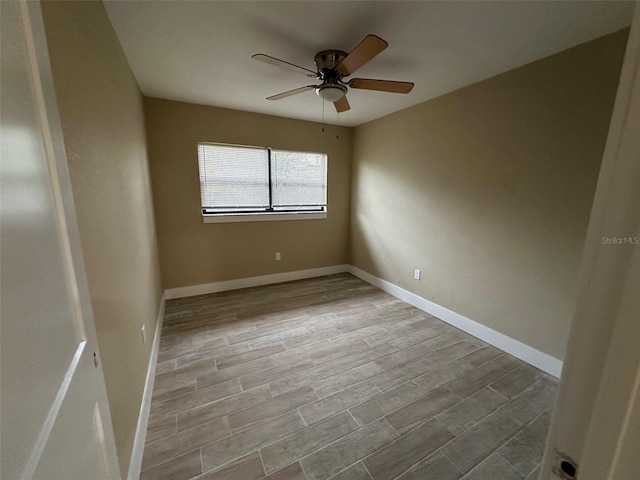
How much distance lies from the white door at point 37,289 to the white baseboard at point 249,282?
2864 mm

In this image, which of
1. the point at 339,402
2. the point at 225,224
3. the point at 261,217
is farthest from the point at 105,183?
the point at 261,217

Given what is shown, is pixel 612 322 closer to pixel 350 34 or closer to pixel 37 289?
pixel 37 289

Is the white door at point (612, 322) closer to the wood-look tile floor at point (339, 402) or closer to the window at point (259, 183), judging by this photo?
the wood-look tile floor at point (339, 402)

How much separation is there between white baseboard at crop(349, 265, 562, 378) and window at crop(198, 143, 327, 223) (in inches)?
66.5

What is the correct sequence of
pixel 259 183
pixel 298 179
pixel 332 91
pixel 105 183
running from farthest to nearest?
pixel 298 179, pixel 259 183, pixel 332 91, pixel 105 183

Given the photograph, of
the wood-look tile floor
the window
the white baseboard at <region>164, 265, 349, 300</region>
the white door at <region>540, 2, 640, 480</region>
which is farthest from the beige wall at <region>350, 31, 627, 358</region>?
the white door at <region>540, 2, 640, 480</region>

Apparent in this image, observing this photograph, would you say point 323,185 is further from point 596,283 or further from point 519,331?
point 596,283

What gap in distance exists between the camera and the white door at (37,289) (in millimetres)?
401

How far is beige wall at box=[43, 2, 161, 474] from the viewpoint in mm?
903

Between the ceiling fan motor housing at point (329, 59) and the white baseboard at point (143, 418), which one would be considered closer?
the white baseboard at point (143, 418)

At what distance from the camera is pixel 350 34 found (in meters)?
1.69

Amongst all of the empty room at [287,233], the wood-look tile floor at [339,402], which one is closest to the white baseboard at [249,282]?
the empty room at [287,233]

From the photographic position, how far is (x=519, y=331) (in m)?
2.23

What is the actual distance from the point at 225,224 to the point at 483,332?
321 centimetres
